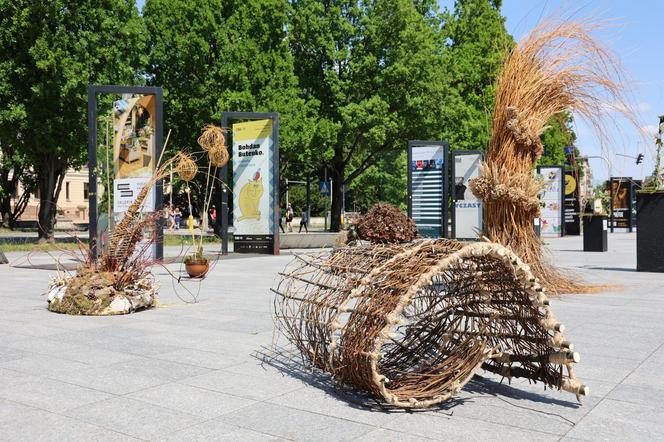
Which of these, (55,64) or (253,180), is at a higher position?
(55,64)

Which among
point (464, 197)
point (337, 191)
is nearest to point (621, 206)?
point (337, 191)

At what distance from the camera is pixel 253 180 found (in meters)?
20.9

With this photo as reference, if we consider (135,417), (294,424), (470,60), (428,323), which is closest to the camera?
(294,424)

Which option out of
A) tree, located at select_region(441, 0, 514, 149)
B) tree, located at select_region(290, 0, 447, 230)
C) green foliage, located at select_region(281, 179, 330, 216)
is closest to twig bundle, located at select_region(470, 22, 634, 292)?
tree, located at select_region(290, 0, 447, 230)

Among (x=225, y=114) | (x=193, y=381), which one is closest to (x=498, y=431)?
(x=193, y=381)

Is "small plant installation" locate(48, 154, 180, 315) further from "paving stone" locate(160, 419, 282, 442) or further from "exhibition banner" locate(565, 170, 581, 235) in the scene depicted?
"exhibition banner" locate(565, 170, 581, 235)

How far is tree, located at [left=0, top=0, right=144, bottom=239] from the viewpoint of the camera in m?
22.9

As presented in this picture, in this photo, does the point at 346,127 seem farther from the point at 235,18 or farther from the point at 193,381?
the point at 193,381

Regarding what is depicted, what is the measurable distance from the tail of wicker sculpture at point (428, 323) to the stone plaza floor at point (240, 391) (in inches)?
7.6

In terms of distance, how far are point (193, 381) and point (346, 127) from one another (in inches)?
1103

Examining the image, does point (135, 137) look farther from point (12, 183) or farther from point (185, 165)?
point (12, 183)

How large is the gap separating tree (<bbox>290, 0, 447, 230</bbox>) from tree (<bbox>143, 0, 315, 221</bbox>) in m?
3.09

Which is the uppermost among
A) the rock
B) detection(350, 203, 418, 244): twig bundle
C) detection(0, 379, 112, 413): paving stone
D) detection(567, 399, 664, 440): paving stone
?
detection(350, 203, 418, 244): twig bundle

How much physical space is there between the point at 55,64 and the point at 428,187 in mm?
13289
